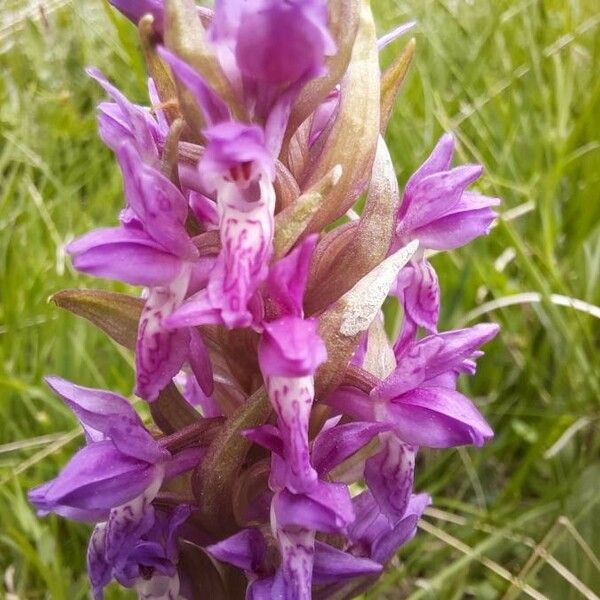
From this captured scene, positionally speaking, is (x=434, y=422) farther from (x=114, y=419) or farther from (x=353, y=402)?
(x=114, y=419)

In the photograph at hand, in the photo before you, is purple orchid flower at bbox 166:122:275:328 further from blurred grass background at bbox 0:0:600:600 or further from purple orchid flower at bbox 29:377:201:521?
blurred grass background at bbox 0:0:600:600

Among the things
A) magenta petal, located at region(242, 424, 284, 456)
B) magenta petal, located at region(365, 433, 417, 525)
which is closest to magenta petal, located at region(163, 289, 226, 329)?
magenta petal, located at region(242, 424, 284, 456)

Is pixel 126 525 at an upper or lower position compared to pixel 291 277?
lower

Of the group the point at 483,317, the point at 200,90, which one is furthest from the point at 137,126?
the point at 483,317

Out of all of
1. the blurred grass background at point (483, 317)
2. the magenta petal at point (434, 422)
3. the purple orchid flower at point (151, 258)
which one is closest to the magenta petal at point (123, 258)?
the purple orchid flower at point (151, 258)

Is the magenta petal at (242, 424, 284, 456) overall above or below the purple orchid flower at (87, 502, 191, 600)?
above

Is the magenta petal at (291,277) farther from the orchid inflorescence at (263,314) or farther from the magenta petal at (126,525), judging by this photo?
the magenta petal at (126,525)

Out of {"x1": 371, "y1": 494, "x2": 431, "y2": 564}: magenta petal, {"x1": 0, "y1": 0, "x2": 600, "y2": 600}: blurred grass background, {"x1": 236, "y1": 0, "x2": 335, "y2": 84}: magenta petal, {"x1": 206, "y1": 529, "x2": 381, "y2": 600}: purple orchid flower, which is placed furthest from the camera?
{"x1": 0, "y1": 0, "x2": 600, "y2": 600}: blurred grass background
